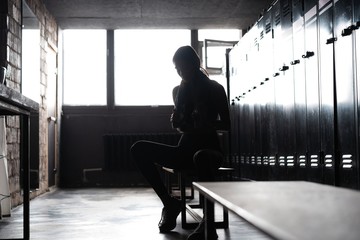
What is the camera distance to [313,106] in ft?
11.8

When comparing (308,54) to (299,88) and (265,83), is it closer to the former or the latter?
(299,88)

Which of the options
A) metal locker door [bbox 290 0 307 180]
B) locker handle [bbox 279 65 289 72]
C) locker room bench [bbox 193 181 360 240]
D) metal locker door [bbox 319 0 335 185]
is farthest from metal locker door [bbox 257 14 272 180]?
locker room bench [bbox 193 181 360 240]

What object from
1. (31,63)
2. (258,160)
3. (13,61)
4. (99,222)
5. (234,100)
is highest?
(31,63)

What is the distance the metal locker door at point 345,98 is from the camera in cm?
295

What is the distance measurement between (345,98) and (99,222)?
1.92 metres

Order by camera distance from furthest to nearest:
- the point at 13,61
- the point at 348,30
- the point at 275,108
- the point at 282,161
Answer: the point at 13,61
the point at 275,108
the point at 282,161
the point at 348,30

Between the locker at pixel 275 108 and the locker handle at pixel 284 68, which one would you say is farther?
the locker at pixel 275 108

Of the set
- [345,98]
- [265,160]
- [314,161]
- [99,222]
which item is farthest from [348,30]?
[265,160]

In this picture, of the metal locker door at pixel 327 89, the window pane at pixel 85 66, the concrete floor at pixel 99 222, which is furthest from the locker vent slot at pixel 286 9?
the window pane at pixel 85 66

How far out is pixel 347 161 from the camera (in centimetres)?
309

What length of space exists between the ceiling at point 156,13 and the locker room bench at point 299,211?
5.59 meters

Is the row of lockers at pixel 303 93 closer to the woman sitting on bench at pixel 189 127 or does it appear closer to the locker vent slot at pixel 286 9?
the locker vent slot at pixel 286 9

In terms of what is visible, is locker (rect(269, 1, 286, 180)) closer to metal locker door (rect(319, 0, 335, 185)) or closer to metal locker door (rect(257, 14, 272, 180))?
metal locker door (rect(257, 14, 272, 180))

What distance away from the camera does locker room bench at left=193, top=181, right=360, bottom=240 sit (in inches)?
28.3
